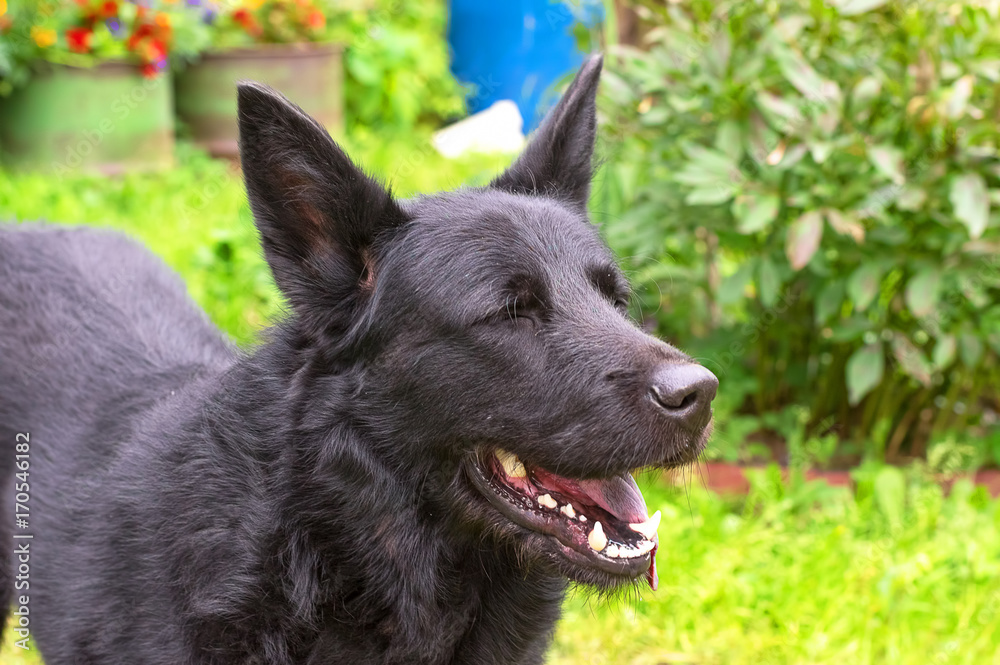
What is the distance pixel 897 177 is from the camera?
368cm

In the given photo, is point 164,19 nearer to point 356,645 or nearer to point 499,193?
point 499,193

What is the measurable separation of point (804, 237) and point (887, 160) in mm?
407

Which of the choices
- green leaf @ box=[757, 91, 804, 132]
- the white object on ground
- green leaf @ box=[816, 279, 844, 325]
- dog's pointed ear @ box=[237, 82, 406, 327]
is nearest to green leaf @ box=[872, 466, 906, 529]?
green leaf @ box=[816, 279, 844, 325]

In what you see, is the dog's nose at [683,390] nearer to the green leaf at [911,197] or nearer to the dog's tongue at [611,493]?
the dog's tongue at [611,493]

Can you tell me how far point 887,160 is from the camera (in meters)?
3.73

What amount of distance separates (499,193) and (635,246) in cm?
178

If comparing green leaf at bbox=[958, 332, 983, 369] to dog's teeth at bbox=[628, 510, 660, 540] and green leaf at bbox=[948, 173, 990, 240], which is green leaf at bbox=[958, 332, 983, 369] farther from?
dog's teeth at bbox=[628, 510, 660, 540]

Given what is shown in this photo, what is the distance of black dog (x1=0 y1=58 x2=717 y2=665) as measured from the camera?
230cm

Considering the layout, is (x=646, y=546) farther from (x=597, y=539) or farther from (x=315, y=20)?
(x=315, y=20)

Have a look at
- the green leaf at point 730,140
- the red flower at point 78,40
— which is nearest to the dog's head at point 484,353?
the green leaf at point 730,140

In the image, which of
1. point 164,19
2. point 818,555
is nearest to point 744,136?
point 818,555

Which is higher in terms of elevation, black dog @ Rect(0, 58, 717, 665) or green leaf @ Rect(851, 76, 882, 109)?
green leaf @ Rect(851, 76, 882, 109)

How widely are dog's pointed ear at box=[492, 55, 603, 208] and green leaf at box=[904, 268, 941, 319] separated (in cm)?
170

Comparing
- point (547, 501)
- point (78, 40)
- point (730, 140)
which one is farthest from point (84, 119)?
point (547, 501)
